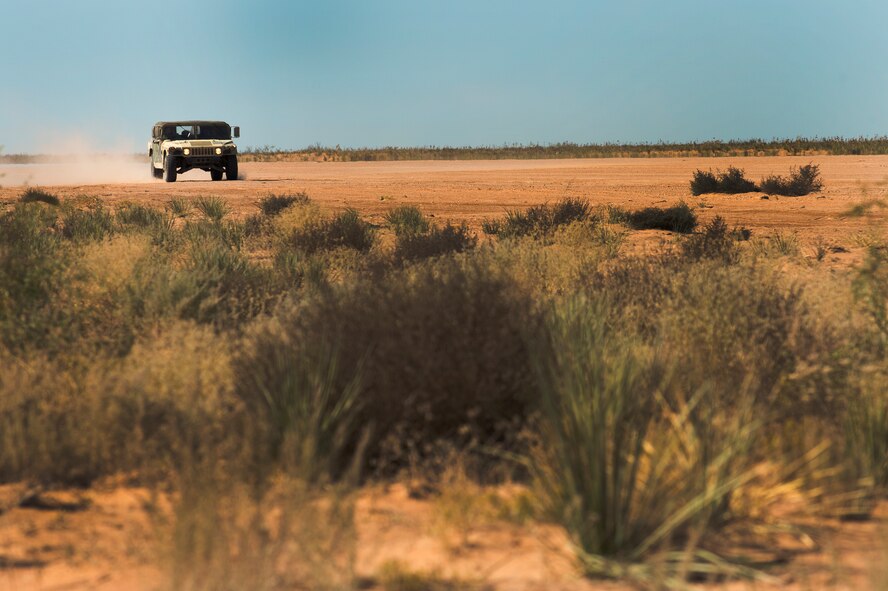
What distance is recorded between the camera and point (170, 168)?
37.9 meters

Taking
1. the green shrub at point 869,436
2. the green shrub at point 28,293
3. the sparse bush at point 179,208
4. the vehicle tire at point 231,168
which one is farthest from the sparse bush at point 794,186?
the green shrub at point 869,436

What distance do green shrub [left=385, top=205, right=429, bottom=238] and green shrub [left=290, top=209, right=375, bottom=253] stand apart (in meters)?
1.83

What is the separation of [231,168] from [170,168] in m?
2.64

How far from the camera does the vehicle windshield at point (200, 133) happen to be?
38094mm

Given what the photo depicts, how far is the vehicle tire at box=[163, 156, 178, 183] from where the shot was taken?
3778cm

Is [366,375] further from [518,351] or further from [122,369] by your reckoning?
[122,369]

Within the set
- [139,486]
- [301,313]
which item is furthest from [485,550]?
[301,313]

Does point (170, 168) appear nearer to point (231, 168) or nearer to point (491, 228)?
point (231, 168)

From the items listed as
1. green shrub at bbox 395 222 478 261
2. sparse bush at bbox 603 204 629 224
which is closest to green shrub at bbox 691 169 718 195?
sparse bush at bbox 603 204 629 224

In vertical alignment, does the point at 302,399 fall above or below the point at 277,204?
below

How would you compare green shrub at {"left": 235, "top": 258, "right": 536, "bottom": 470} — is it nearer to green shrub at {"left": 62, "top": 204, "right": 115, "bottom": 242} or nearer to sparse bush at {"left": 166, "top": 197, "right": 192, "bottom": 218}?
green shrub at {"left": 62, "top": 204, "right": 115, "bottom": 242}

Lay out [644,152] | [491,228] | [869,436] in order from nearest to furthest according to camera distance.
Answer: [869,436], [491,228], [644,152]

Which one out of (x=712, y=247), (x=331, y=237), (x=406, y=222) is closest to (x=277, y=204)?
(x=406, y=222)

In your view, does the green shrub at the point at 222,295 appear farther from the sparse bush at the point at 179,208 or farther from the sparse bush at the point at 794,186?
the sparse bush at the point at 794,186
